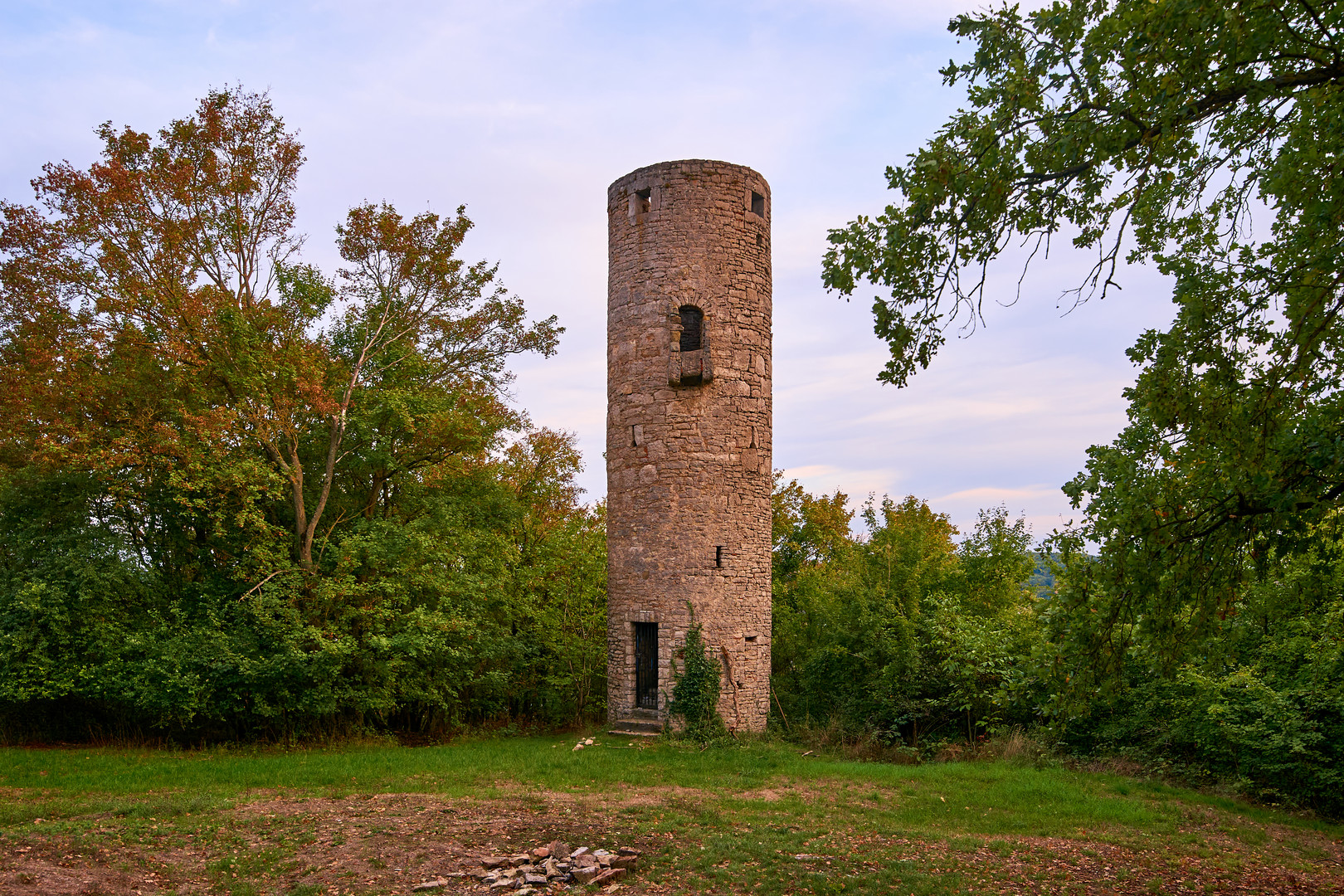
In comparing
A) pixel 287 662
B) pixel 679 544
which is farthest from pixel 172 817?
pixel 679 544

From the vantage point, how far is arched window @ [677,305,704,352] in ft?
47.9

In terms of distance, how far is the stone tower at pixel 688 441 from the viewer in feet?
46.0

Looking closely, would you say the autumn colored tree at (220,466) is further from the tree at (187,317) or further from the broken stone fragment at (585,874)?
the broken stone fragment at (585,874)

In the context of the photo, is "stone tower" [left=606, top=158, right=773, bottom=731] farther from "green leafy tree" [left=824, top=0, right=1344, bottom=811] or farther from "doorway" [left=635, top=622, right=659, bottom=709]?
"green leafy tree" [left=824, top=0, right=1344, bottom=811]

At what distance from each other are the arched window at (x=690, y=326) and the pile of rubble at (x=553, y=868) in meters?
8.80

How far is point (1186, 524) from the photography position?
18.5 feet

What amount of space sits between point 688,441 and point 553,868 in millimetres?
8056

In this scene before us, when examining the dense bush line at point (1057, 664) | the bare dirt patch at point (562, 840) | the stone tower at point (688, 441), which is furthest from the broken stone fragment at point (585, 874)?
the stone tower at point (688, 441)

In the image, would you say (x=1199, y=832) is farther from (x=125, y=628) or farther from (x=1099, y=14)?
(x=125, y=628)

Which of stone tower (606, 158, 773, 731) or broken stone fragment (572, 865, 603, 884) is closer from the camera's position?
broken stone fragment (572, 865, 603, 884)

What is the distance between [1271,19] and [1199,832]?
791cm

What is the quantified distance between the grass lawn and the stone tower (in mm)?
2118

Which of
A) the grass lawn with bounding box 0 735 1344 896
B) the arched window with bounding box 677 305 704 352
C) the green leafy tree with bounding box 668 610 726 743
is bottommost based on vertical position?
the grass lawn with bounding box 0 735 1344 896

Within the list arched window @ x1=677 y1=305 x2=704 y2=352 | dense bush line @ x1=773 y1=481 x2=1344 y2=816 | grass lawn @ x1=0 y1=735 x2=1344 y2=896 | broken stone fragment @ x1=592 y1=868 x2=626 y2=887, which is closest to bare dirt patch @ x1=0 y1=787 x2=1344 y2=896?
grass lawn @ x1=0 y1=735 x2=1344 y2=896
